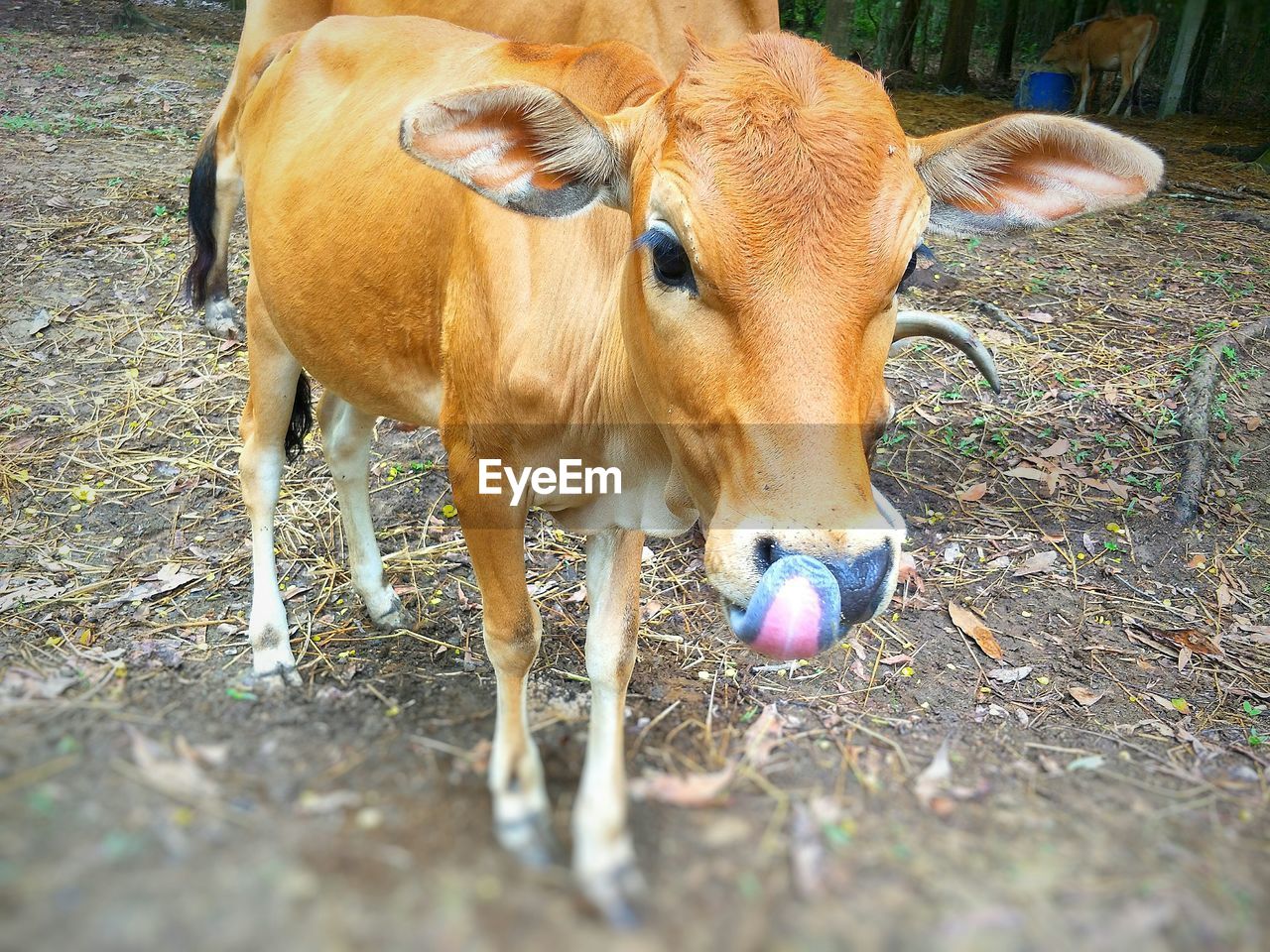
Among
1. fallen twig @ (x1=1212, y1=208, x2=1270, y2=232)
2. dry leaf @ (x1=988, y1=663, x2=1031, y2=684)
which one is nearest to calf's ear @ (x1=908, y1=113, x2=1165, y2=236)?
dry leaf @ (x1=988, y1=663, x2=1031, y2=684)

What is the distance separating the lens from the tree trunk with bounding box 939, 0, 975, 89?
16.2 metres

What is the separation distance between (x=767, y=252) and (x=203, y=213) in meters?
3.98

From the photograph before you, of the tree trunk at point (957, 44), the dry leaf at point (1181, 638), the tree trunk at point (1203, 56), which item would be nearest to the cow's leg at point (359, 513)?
the dry leaf at point (1181, 638)

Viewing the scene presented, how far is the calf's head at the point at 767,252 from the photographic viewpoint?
1.79m

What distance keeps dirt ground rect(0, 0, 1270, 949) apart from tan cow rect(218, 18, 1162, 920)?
8.9 inches

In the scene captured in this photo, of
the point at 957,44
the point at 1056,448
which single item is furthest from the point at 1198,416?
the point at 957,44

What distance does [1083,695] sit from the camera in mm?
3564

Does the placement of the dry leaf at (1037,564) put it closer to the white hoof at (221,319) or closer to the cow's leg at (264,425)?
the cow's leg at (264,425)

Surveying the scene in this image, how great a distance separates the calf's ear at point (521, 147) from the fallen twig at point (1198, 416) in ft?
11.7

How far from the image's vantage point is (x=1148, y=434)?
5.14 meters

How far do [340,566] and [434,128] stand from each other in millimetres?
2490

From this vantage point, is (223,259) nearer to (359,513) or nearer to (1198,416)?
(359,513)

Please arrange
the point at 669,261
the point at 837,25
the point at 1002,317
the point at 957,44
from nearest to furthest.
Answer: the point at 669,261 → the point at 1002,317 → the point at 837,25 → the point at 957,44

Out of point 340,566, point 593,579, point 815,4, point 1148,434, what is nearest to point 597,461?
point 593,579
